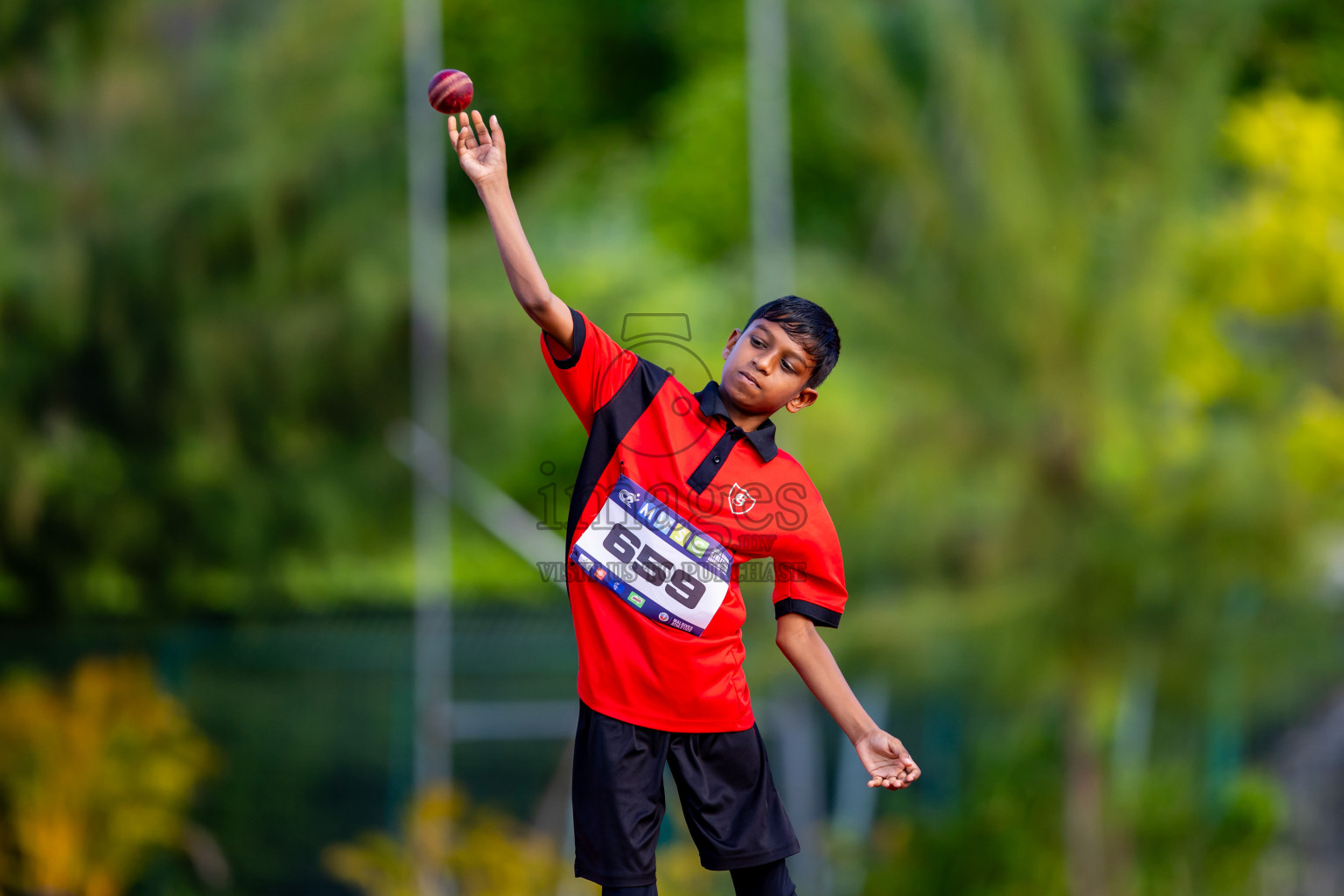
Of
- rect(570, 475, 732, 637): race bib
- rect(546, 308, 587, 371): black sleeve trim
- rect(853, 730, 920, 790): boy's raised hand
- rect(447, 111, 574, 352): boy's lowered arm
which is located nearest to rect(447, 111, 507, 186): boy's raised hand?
rect(447, 111, 574, 352): boy's lowered arm

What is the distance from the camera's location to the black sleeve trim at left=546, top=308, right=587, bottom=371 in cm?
239

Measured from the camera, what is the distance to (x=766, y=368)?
239cm

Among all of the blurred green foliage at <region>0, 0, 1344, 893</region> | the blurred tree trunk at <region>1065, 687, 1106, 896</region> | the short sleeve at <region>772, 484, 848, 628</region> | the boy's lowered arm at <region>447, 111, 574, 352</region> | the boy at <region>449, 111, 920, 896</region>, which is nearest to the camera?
the boy's lowered arm at <region>447, 111, 574, 352</region>

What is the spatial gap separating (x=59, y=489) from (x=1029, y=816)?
179 inches

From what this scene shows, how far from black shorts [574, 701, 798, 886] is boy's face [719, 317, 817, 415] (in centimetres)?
57

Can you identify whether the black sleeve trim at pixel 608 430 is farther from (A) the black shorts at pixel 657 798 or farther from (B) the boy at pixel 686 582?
(A) the black shorts at pixel 657 798

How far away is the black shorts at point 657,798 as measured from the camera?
7.77 ft

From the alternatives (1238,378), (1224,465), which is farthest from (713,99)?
(1224,465)

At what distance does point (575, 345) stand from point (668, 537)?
354 mm

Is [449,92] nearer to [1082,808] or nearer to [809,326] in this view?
[809,326]

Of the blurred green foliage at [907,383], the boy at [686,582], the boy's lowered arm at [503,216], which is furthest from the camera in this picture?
the blurred green foliage at [907,383]

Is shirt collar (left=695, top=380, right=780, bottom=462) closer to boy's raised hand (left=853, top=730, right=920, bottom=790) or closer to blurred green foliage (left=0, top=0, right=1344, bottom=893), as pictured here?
boy's raised hand (left=853, top=730, right=920, bottom=790)

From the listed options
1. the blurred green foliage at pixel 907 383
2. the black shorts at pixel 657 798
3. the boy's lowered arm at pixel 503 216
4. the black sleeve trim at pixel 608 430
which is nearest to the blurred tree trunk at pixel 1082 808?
the blurred green foliage at pixel 907 383

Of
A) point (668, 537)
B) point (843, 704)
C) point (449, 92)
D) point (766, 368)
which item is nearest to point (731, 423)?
point (766, 368)
